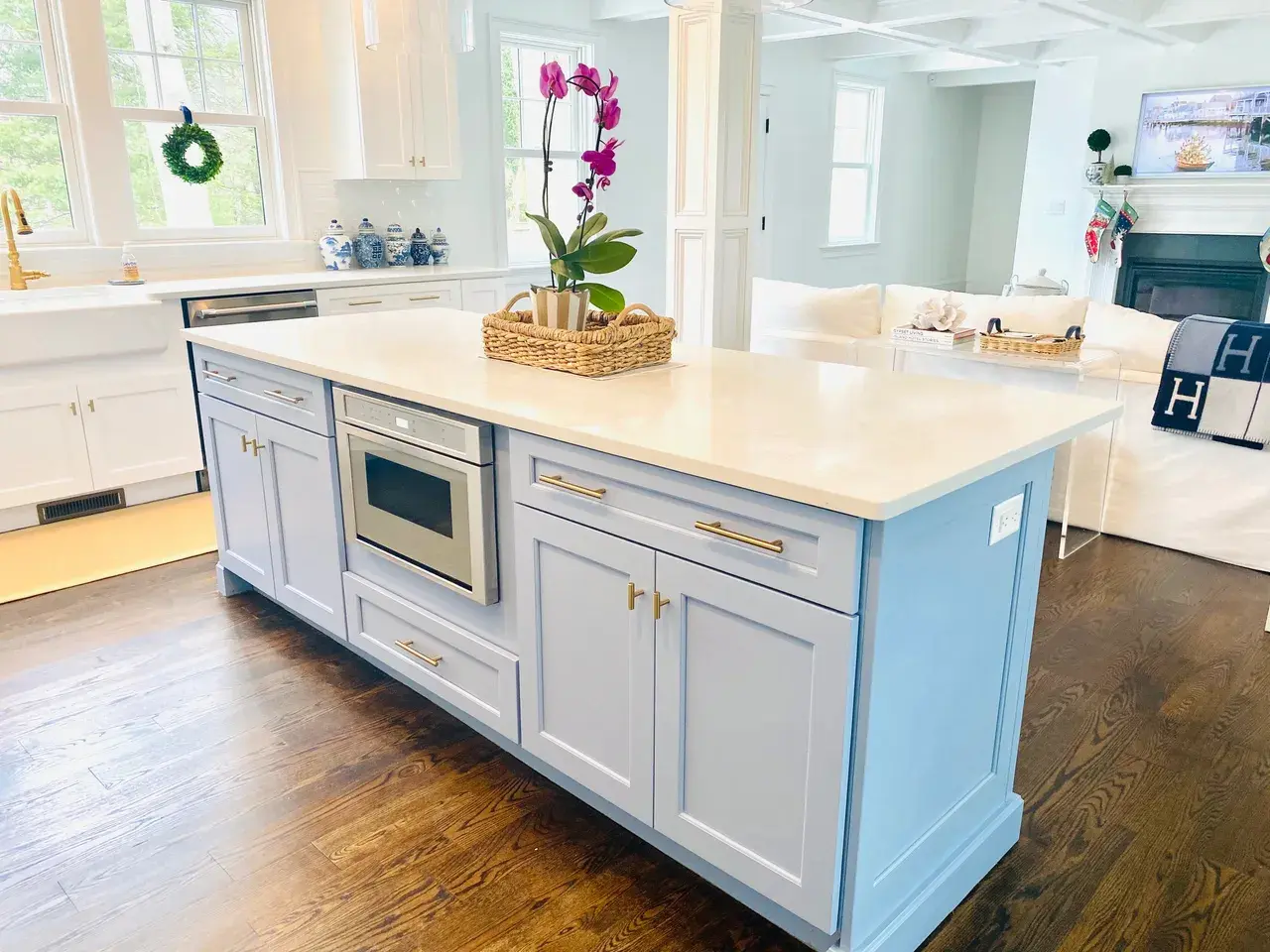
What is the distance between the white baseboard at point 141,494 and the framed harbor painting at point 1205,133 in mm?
7148

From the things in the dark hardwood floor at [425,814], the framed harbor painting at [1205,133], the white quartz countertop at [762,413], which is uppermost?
the framed harbor painting at [1205,133]

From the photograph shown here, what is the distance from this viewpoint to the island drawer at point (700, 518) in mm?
1402

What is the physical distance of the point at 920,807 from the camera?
5.54 feet

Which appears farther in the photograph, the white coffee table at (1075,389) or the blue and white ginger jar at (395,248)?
the blue and white ginger jar at (395,248)

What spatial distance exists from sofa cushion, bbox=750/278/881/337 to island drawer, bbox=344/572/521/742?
2780 mm

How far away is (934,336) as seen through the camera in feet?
12.8

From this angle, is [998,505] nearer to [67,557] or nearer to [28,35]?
[67,557]

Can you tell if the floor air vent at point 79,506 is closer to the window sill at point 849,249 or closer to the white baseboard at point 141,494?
the white baseboard at point 141,494

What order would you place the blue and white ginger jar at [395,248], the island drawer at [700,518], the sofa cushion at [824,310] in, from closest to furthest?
the island drawer at [700,518]
the sofa cushion at [824,310]
the blue and white ginger jar at [395,248]

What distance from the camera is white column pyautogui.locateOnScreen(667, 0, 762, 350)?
14.2ft

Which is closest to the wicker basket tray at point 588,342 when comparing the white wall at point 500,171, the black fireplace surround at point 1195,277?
the white wall at point 500,171

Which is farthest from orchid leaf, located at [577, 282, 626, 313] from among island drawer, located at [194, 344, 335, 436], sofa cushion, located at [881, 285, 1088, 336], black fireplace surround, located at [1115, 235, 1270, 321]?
black fireplace surround, located at [1115, 235, 1270, 321]

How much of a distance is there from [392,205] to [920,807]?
16.3ft

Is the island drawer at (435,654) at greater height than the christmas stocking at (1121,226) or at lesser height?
lesser
